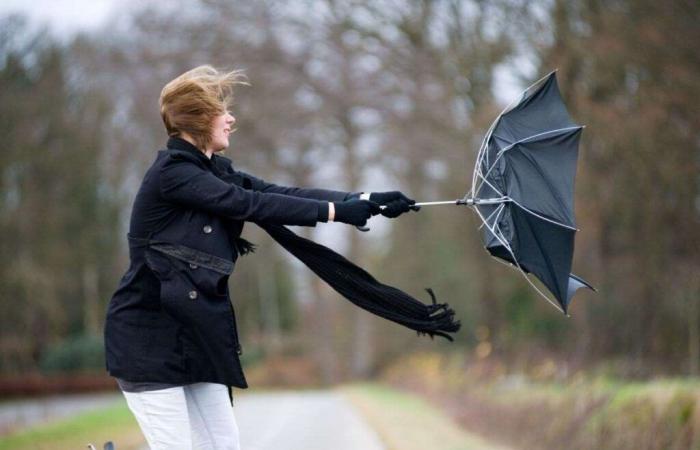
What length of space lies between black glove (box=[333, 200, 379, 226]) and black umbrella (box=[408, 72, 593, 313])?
711mm

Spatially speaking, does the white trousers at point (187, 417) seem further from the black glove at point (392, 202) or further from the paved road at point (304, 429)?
the paved road at point (304, 429)

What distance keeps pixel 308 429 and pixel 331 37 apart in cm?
1670

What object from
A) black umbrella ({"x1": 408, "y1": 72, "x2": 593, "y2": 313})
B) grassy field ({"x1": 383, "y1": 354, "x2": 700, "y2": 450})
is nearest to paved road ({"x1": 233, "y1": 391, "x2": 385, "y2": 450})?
grassy field ({"x1": 383, "y1": 354, "x2": 700, "y2": 450})

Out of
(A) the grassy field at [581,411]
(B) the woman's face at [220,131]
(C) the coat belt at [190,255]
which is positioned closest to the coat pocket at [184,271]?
(C) the coat belt at [190,255]

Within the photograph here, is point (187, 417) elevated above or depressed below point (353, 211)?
below

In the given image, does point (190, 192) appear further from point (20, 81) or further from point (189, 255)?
point (20, 81)

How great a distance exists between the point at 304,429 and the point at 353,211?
9827 millimetres

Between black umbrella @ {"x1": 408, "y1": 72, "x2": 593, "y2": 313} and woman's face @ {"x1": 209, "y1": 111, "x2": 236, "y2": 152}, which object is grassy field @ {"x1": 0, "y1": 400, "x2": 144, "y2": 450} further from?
woman's face @ {"x1": 209, "y1": 111, "x2": 236, "y2": 152}

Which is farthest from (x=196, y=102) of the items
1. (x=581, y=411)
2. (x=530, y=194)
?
(x=581, y=411)

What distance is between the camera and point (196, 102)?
4.29 meters

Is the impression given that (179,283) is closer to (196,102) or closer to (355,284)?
(196,102)

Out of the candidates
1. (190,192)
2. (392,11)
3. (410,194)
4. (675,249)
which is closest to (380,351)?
(410,194)

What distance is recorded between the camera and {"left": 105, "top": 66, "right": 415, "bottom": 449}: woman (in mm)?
4168

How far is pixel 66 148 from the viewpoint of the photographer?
1312 inches
